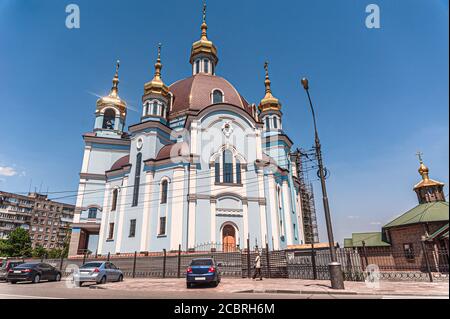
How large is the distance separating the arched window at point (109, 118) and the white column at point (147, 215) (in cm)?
1359

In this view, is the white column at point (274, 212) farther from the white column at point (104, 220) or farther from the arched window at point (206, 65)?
the arched window at point (206, 65)

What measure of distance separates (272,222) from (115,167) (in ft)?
57.6

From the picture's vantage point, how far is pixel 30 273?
13.8 m

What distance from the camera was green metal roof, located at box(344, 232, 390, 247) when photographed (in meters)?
23.9

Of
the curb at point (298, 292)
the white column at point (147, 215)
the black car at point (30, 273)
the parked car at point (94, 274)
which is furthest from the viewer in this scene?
the white column at point (147, 215)

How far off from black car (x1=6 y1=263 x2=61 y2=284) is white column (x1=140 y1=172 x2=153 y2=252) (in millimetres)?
7516

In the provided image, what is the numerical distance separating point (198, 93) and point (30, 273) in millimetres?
22456

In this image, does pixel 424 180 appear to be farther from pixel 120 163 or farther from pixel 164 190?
pixel 120 163

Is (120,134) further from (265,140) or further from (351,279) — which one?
(351,279)

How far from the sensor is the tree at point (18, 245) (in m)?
42.8

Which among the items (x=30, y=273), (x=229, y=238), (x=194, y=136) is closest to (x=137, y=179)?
(x=194, y=136)

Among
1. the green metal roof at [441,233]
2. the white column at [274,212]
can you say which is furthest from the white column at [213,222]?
the green metal roof at [441,233]

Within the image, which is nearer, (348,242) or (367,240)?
(367,240)

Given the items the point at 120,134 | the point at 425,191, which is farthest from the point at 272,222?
the point at 120,134
